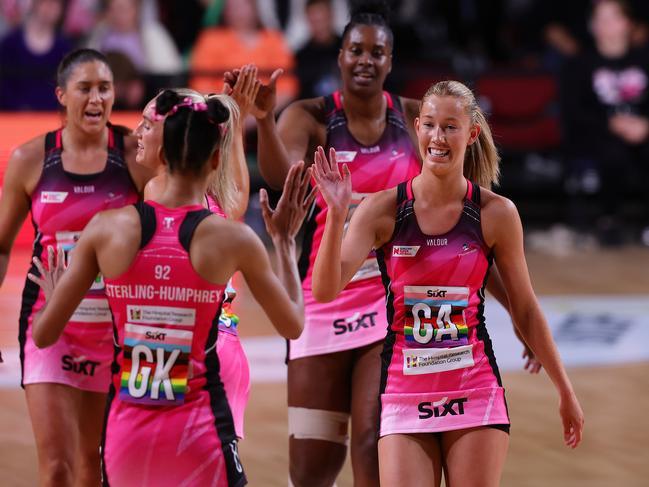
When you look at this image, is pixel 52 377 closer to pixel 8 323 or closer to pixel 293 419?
pixel 293 419

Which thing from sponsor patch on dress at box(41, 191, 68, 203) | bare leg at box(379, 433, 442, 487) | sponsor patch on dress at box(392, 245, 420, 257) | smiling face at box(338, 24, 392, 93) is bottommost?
bare leg at box(379, 433, 442, 487)

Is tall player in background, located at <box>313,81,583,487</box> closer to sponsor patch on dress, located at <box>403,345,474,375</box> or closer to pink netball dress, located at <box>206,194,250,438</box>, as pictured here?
sponsor patch on dress, located at <box>403,345,474,375</box>

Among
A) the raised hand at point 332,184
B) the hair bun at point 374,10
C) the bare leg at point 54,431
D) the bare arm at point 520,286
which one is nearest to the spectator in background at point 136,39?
the hair bun at point 374,10

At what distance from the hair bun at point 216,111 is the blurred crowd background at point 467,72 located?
24.9ft

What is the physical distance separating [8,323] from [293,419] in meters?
4.22

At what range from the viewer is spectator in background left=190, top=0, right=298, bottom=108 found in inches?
456

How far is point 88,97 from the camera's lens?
15.6 ft

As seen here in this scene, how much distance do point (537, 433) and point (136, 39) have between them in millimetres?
6606

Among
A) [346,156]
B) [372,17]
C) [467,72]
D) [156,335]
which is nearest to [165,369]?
[156,335]

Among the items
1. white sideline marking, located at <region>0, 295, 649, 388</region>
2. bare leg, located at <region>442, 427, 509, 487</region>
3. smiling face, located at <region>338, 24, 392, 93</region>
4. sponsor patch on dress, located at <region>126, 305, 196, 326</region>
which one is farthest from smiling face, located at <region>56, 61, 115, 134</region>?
white sideline marking, located at <region>0, 295, 649, 388</region>

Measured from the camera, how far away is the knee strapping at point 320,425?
485cm

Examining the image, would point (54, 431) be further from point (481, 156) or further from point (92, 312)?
point (481, 156)

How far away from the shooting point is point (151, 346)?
343 cm

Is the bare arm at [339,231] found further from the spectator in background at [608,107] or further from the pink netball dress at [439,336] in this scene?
the spectator in background at [608,107]
